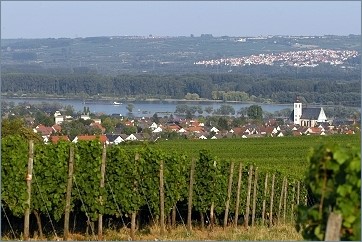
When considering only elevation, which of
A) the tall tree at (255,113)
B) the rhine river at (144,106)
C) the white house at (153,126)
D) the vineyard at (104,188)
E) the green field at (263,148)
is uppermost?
the vineyard at (104,188)

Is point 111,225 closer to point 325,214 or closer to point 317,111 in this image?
point 325,214

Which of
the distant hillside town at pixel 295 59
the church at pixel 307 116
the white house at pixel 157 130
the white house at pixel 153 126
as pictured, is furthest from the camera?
the distant hillside town at pixel 295 59

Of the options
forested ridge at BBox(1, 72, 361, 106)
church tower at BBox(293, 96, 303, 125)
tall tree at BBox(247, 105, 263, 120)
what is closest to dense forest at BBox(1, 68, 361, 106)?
forested ridge at BBox(1, 72, 361, 106)

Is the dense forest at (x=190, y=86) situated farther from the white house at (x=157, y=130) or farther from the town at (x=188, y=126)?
the white house at (x=157, y=130)

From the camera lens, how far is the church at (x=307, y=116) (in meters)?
80.0

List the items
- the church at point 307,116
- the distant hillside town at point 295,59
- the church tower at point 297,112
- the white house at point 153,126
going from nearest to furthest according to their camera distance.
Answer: the white house at point 153,126 < the church at point 307,116 < the church tower at point 297,112 < the distant hillside town at point 295,59

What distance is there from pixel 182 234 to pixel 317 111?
72.7 m

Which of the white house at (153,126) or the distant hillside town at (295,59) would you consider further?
the distant hillside town at (295,59)

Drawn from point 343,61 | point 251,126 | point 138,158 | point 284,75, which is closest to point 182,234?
point 138,158

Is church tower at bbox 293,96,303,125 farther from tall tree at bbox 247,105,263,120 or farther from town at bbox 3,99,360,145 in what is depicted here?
tall tree at bbox 247,105,263,120

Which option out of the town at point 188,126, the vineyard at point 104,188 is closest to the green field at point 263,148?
the town at point 188,126

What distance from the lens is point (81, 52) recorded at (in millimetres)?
95125

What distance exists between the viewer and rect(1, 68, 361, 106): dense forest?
9575cm

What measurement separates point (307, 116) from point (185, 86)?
31438 mm
